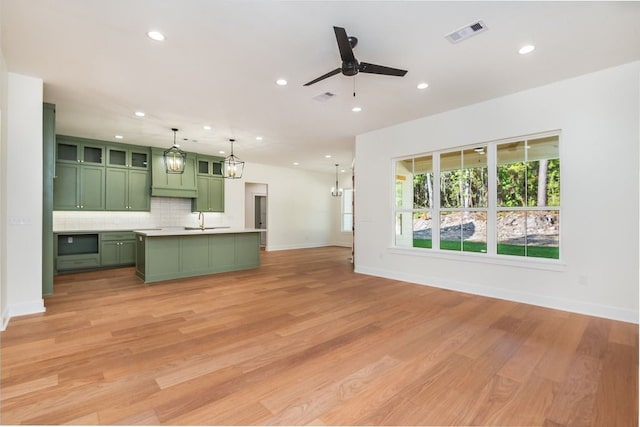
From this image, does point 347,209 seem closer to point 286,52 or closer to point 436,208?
point 436,208

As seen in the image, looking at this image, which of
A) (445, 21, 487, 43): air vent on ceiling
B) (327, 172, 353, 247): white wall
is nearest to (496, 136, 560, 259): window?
(445, 21, 487, 43): air vent on ceiling

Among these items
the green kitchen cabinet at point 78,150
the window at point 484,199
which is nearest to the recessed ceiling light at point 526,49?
the window at point 484,199

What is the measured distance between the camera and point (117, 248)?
6.52 meters

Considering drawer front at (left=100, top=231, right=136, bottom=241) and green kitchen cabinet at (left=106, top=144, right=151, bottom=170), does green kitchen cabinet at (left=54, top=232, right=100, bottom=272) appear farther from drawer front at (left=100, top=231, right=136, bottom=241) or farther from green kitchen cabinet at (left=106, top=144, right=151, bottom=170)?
green kitchen cabinet at (left=106, top=144, right=151, bottom=170)

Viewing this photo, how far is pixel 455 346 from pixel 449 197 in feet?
9.46

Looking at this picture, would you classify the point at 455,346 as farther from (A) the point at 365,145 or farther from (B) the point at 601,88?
(A) the point at 365,145

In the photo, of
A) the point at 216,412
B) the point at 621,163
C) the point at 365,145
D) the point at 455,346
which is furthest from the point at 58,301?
the point at 621,163

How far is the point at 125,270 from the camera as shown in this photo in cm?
633

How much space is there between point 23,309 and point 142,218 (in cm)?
404

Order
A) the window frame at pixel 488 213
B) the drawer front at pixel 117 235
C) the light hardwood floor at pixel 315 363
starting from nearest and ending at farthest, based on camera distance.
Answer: the light hardwood floor at pixel 315 363
the window frame at pixel 488 213
the drawer front at pixel 117 235

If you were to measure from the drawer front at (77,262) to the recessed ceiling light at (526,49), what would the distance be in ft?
25.9

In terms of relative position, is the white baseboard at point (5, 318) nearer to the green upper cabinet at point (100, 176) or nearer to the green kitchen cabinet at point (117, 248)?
the green kitchen cabinet at point (117, 248)

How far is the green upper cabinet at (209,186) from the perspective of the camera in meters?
7.96

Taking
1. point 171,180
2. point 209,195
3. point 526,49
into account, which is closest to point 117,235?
point 171,180
